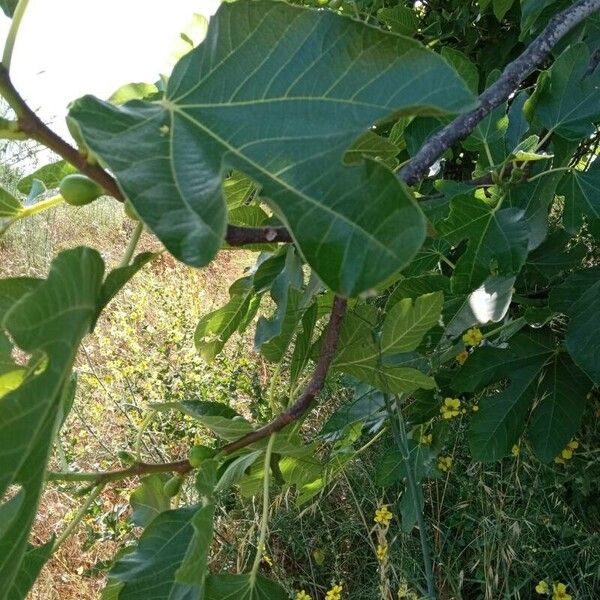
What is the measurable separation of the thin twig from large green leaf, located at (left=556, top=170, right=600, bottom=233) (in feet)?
0.64

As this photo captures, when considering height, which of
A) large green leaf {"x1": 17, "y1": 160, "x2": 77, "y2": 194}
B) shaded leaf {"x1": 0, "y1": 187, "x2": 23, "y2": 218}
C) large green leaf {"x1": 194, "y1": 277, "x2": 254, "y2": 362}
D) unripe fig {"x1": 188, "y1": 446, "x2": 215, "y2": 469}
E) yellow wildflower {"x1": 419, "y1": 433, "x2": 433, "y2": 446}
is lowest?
yellow wildflower {"x1": 419, "y1": 433, "x2": 433, "y2": 446}

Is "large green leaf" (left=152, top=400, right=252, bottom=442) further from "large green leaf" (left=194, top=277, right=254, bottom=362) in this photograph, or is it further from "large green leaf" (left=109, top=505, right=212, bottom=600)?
"large green leaf" (left=194, top=277, right=254, bottom=362)

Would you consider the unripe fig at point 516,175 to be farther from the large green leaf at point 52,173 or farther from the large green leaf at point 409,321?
the large green leaf at point 52,173

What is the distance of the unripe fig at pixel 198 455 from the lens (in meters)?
0.75

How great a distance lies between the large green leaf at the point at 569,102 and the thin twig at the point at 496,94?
0.18 feet

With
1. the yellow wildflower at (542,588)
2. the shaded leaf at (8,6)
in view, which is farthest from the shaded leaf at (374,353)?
the yellow wildflower at (542,588)

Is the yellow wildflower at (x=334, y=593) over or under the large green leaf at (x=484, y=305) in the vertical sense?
under

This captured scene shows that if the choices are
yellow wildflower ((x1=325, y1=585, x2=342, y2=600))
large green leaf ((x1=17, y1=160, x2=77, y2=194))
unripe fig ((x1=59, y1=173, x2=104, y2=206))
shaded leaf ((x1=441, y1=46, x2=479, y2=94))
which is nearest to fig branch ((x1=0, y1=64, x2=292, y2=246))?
unripe fig ((x1=59, y1=173, x2=104, y2=206))

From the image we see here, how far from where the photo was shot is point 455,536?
212 cm

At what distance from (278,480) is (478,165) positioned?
52 cm

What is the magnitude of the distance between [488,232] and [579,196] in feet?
0.61

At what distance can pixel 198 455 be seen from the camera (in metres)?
0.76

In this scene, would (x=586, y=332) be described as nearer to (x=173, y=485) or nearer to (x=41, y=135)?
(x=173, y=485)

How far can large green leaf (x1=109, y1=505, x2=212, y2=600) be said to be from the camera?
0.71 m
